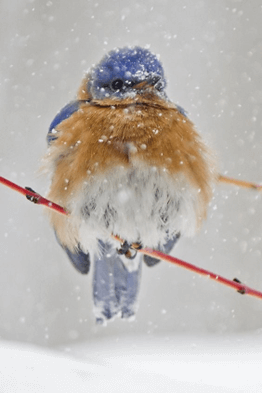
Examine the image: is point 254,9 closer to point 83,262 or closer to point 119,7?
point 119,7

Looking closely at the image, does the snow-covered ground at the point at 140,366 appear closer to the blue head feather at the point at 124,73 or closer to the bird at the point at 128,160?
the bird at the point at 128,160

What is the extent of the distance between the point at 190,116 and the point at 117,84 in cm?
198

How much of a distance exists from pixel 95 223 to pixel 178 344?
1.99 meters

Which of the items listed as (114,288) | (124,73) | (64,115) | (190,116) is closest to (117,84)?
(124,73)

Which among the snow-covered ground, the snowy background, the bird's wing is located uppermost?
the snowy background

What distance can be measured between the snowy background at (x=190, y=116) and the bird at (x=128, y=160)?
5.62 feet

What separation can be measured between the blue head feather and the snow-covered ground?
862mm

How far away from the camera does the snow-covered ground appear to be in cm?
149

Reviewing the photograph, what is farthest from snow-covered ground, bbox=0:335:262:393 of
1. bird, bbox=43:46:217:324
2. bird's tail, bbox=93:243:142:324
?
bird, bbox=43:46:217:324

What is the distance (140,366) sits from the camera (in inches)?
101

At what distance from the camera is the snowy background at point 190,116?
3.87 meters

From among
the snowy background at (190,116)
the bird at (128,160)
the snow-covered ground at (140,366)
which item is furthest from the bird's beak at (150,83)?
the snowy background at (190,116)

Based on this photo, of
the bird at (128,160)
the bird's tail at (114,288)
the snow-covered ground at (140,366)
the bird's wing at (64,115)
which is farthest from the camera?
the bird's tail at (114,288)

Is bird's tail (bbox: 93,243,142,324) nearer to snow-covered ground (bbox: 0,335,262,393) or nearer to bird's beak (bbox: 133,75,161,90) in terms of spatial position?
snow-covered ground (bbox: 0,335,262,393)
